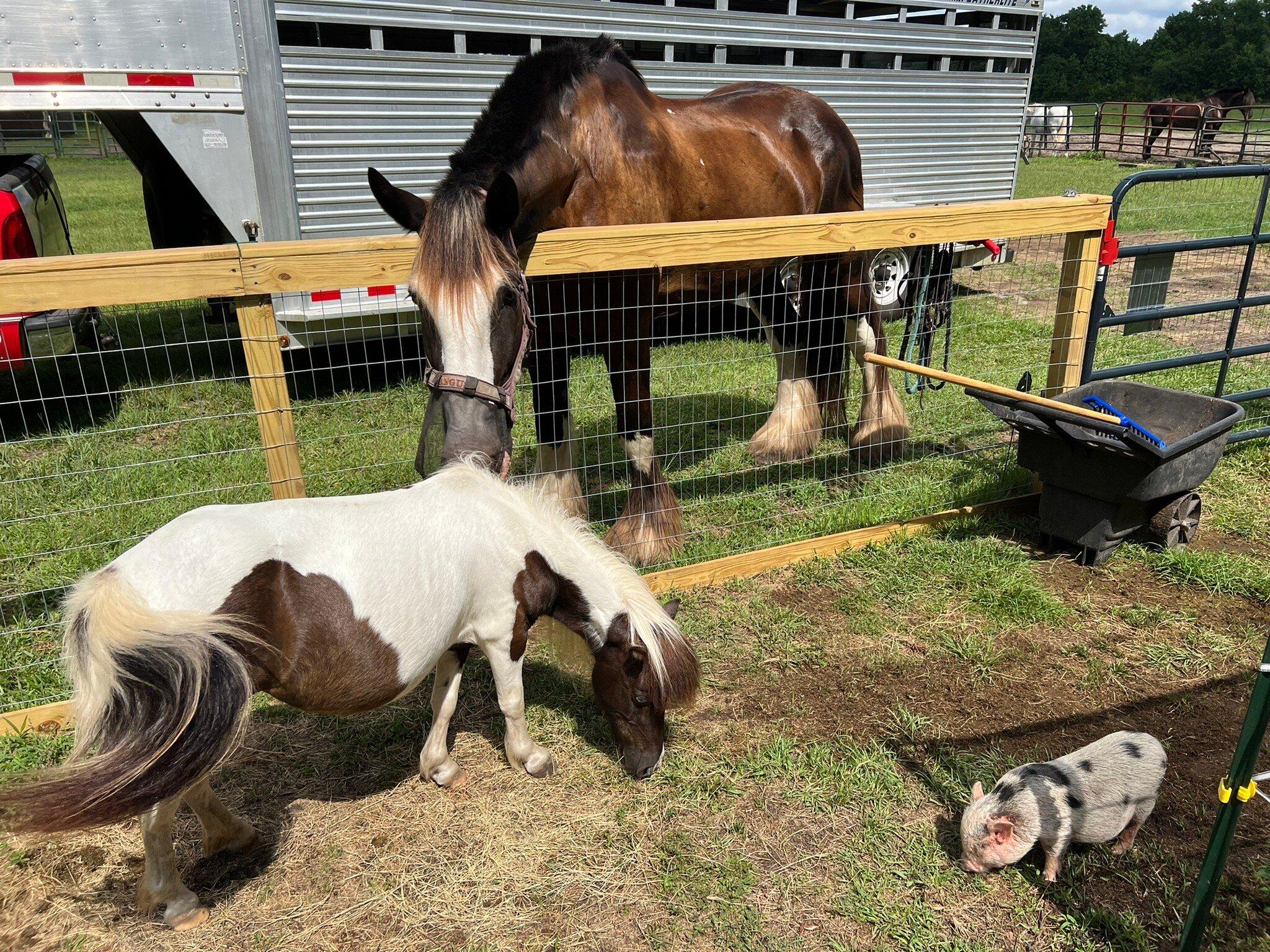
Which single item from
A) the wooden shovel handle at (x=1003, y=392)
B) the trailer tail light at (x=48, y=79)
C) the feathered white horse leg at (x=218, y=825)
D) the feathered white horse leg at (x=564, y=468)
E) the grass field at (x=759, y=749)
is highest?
the trailer tail light at (x=48, y=79)

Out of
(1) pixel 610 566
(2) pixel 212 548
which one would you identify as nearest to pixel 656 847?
(1) pixel 610 566

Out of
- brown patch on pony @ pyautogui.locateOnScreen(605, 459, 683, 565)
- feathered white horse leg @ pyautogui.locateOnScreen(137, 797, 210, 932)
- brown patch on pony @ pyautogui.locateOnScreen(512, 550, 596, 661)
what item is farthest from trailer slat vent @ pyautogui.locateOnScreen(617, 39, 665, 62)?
feathered white horse leg @ pyautogui.locateOnScreen(137, 797, 210, 932)

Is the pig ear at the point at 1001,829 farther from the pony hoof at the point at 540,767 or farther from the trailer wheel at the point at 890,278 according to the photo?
the trailer wheel at the point at 890,278

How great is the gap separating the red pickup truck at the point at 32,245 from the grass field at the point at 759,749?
2.24 feet

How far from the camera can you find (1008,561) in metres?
4.21

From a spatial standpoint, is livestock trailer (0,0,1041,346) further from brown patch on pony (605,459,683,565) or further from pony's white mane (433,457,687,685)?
brown patch on pony (605,459,683,565)

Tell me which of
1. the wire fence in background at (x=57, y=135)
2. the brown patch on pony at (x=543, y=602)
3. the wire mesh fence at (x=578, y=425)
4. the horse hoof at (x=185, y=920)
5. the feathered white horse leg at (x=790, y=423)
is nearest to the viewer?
the horse hoof at (x=185, y=920)

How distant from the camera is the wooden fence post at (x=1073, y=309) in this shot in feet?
14.4

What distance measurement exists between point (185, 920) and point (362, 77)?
4.96 metres

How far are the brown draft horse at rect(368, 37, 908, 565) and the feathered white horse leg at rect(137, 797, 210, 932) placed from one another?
4.45ft

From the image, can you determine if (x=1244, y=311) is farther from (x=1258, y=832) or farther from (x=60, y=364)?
(x=60, y=364)

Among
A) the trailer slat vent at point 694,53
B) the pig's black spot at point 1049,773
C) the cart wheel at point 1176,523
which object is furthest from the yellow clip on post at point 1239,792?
the trailer slat vent at point 694,53

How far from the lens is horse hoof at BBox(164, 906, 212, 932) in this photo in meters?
2.32

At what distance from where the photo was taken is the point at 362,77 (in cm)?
548
